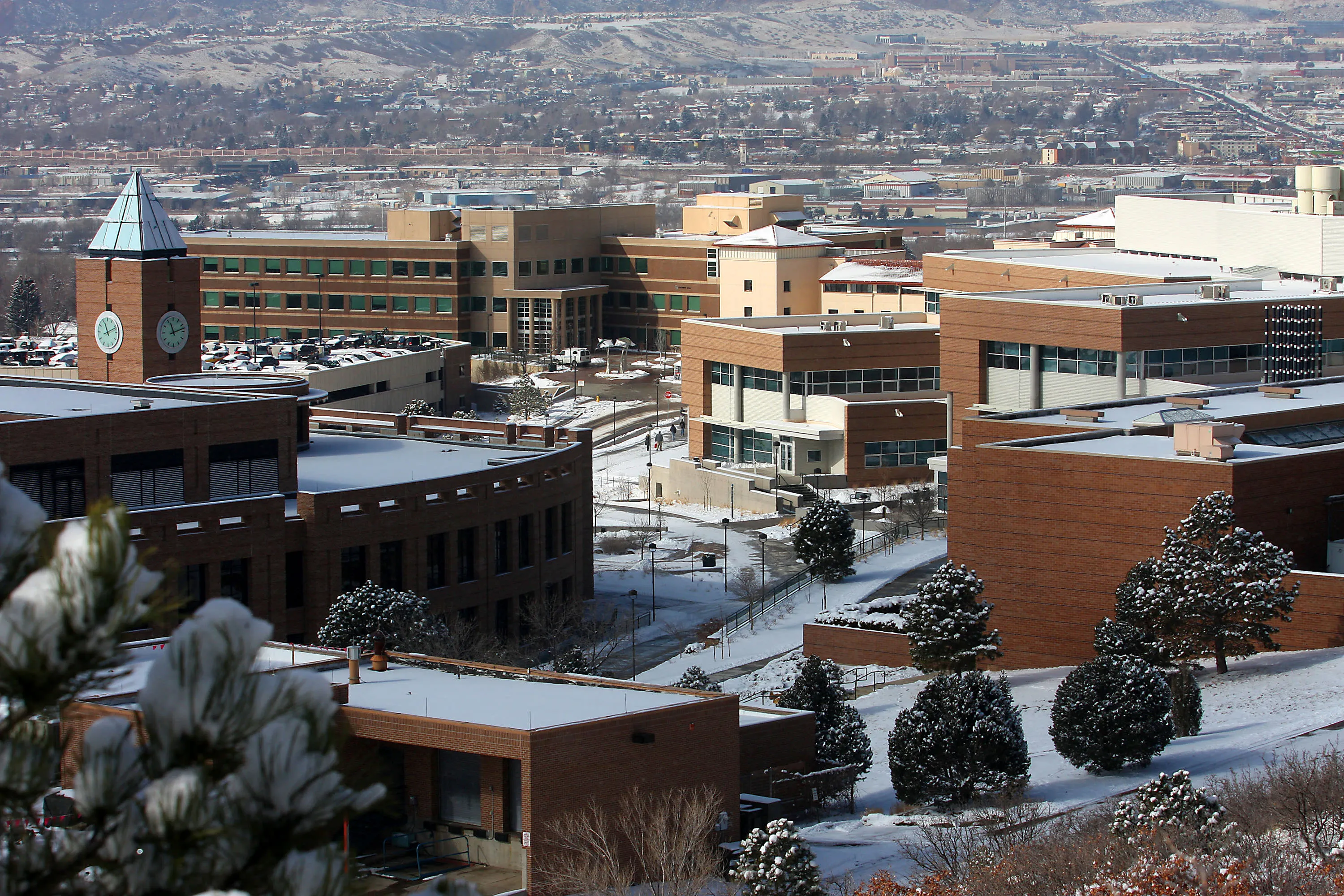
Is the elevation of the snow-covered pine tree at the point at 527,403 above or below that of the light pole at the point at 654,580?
above

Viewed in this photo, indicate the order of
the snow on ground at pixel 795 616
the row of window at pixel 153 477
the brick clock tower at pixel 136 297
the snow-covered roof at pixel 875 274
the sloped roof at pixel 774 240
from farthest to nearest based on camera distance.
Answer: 1. the sloped roof at pixel 774 240
2. the snow-covered roof at pixel 875 274
3. the brick clock tower at pixel 136 297
4. the snow on ground at pixel 795 616
5. the row of window at pixel 153 477

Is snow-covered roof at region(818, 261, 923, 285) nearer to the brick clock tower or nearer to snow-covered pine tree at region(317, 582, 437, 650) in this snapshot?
the brick clock tower

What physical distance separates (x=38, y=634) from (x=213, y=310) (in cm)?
14325

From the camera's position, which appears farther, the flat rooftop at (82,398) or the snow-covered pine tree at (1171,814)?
the flat rooftop at (82,398)

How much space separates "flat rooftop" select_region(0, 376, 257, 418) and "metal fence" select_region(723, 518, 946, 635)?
58.8 ft

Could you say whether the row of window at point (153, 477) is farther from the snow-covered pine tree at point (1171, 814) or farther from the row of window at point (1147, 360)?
the row of window at point (1147, 360)

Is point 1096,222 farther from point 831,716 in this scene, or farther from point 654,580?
point 831,716

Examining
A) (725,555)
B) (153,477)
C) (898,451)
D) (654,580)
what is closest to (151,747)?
(153,477)

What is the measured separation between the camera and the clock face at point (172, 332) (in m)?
75.4

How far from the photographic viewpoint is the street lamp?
68625 mm

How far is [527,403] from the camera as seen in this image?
116 m

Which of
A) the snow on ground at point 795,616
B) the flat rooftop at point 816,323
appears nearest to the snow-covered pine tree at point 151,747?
the snow on ground at point 795,616

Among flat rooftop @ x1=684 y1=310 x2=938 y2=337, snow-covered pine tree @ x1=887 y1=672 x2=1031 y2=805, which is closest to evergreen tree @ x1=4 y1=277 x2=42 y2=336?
flat rooftop @ x1=684 y1=310 x2=938 y2=337

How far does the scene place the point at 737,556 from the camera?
79250 millimetres
